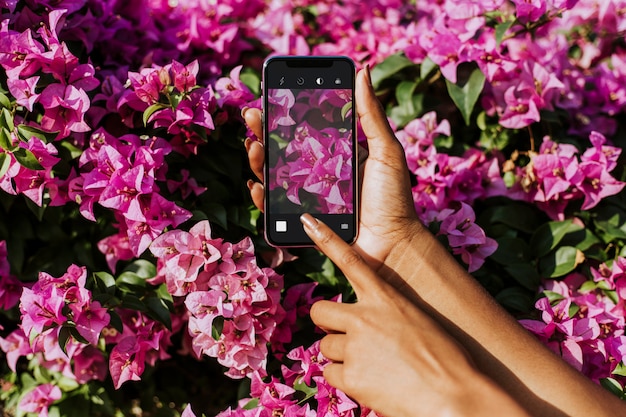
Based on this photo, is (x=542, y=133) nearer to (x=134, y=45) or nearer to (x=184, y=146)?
(x=184, y=146)

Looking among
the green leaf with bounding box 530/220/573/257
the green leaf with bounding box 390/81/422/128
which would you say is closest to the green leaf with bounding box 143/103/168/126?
the green leaf with bounding box 390/81/422/128

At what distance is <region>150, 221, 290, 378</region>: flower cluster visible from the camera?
0.93 meters

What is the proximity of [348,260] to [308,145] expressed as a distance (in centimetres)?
25

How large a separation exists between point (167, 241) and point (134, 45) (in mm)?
536

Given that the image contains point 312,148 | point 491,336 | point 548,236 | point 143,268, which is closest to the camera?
point 491,336

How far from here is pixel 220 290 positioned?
94 cm

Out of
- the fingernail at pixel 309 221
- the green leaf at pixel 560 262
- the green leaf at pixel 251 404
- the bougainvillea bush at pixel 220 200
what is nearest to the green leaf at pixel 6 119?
the bougainvillea bush at pixel 220 200

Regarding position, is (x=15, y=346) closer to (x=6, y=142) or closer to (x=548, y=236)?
(x=6, y=142)

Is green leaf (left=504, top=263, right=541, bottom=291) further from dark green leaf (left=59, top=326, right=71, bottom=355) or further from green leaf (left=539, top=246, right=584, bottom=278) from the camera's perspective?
dark green leaf (left=59, top=326, right=71, bottom=355)

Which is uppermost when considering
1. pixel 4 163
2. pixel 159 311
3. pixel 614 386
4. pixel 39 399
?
pixel 4 163

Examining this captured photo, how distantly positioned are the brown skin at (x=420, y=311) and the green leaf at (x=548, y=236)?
0.32 m

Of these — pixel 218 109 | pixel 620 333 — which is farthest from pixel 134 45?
pixel 620 333

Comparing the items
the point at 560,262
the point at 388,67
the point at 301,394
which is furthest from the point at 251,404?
the point at 388,67

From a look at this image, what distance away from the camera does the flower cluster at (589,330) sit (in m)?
0.97
